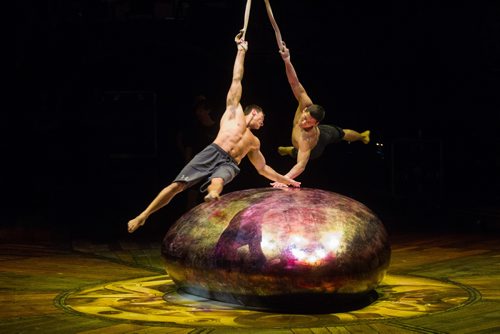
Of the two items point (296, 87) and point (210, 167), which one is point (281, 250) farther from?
point (296, 87)

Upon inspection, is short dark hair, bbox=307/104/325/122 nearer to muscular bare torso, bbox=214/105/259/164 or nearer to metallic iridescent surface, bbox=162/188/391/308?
muscular bare torso, bbox=214/105/259/164

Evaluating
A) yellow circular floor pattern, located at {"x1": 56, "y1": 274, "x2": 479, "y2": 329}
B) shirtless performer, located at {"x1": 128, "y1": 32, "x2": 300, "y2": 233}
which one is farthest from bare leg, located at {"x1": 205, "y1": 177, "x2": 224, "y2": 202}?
yellow circular floor pattern, located at {"x1": 56, "y1": 274, "x2": 479, "y2": 329}

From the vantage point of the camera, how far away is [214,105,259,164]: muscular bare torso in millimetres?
8445

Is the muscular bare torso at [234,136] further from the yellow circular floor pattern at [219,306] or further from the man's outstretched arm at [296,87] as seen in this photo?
the yellow circular floor pattern at [219,306]

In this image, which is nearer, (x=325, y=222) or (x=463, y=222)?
(x=325, y=222)

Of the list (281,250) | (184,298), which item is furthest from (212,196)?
(281,250)

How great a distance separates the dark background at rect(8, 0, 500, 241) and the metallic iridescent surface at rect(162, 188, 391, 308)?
5780mm

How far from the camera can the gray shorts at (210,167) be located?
830 centimetres

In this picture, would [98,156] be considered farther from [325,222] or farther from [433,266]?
[325,222]

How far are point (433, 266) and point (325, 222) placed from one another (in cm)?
257

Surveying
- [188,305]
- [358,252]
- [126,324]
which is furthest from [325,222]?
[126,324]

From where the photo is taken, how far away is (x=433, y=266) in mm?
9562

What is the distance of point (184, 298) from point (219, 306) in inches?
19.7

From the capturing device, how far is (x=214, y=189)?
8.07 m
